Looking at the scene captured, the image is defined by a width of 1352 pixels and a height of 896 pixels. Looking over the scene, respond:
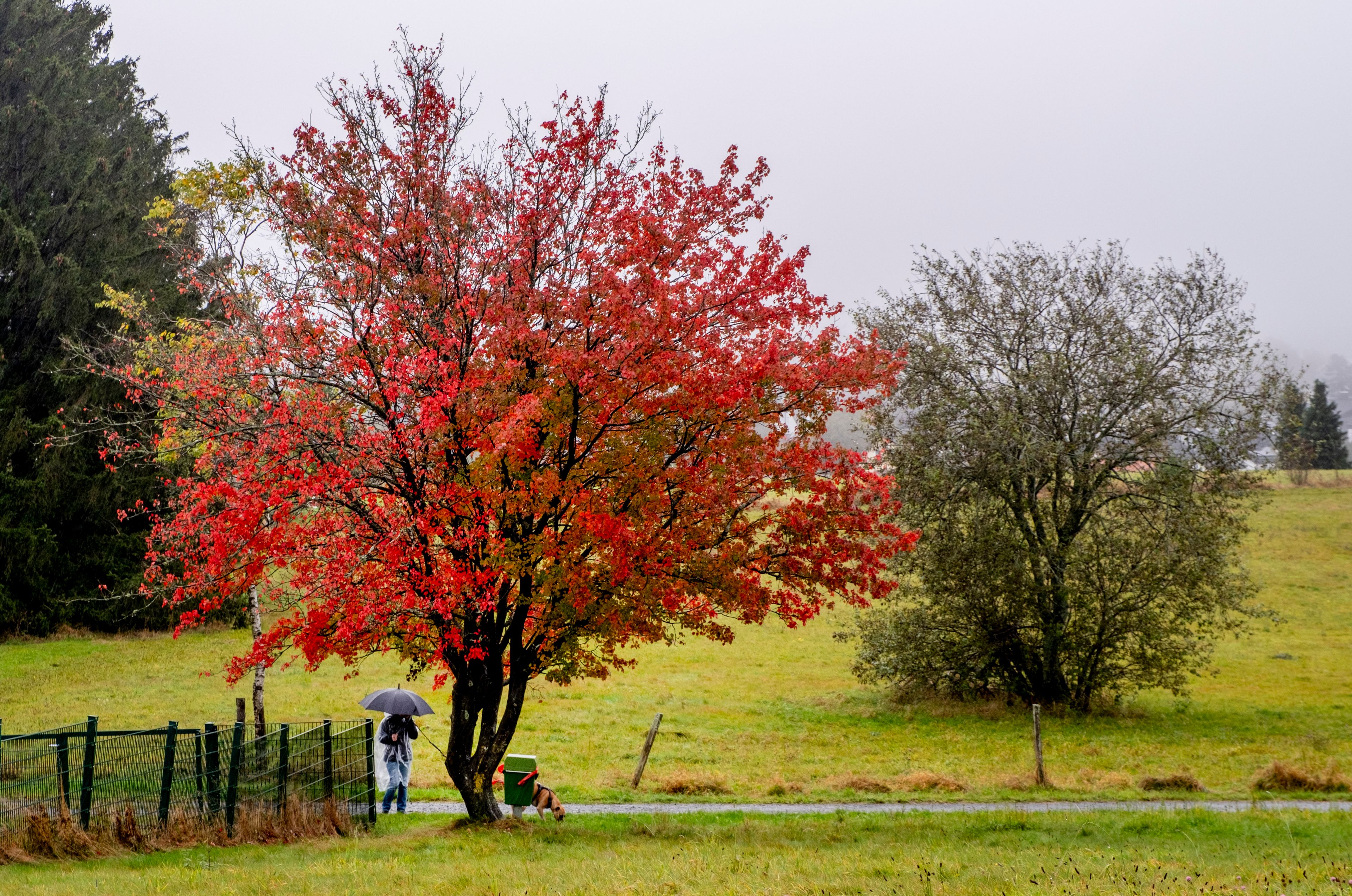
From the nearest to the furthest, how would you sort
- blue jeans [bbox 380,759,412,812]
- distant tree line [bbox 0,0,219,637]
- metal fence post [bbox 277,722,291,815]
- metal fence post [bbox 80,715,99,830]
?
metal fence post [bbox 80,715,99,830] → metal fence post [bbox 277,722,291,815] → blue jeans [bbox 380,759,412,812] → distant tree line [bbox 0,0,219,637]

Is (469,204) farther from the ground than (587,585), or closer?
farther from the ground

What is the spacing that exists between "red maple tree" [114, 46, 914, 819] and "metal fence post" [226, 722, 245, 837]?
4.79 feet

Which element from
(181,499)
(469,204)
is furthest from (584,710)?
(469,204)

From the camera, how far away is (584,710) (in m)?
27.4

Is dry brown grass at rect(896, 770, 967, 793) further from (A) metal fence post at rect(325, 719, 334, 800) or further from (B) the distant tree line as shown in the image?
(B) the distant tree line

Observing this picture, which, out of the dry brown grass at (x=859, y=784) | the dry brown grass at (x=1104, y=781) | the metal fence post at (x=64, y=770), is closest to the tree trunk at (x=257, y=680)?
the metal fence post at (x=64, y=770)

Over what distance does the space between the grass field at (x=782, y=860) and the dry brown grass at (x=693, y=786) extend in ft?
12.3

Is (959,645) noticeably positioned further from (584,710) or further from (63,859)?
(63,859)

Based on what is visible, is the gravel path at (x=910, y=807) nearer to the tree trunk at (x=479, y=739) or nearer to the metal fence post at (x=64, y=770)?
the tree trunk at (x=479, y=739)

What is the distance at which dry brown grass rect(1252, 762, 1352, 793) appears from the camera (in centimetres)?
1703

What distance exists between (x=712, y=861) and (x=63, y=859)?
7384mm

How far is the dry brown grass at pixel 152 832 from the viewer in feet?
35.1

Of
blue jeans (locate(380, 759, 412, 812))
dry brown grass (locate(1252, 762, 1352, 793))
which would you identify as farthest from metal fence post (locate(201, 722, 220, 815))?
dry brown grass (locate(1252, 762, 1352, 793))

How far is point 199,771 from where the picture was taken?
40.7 feet
